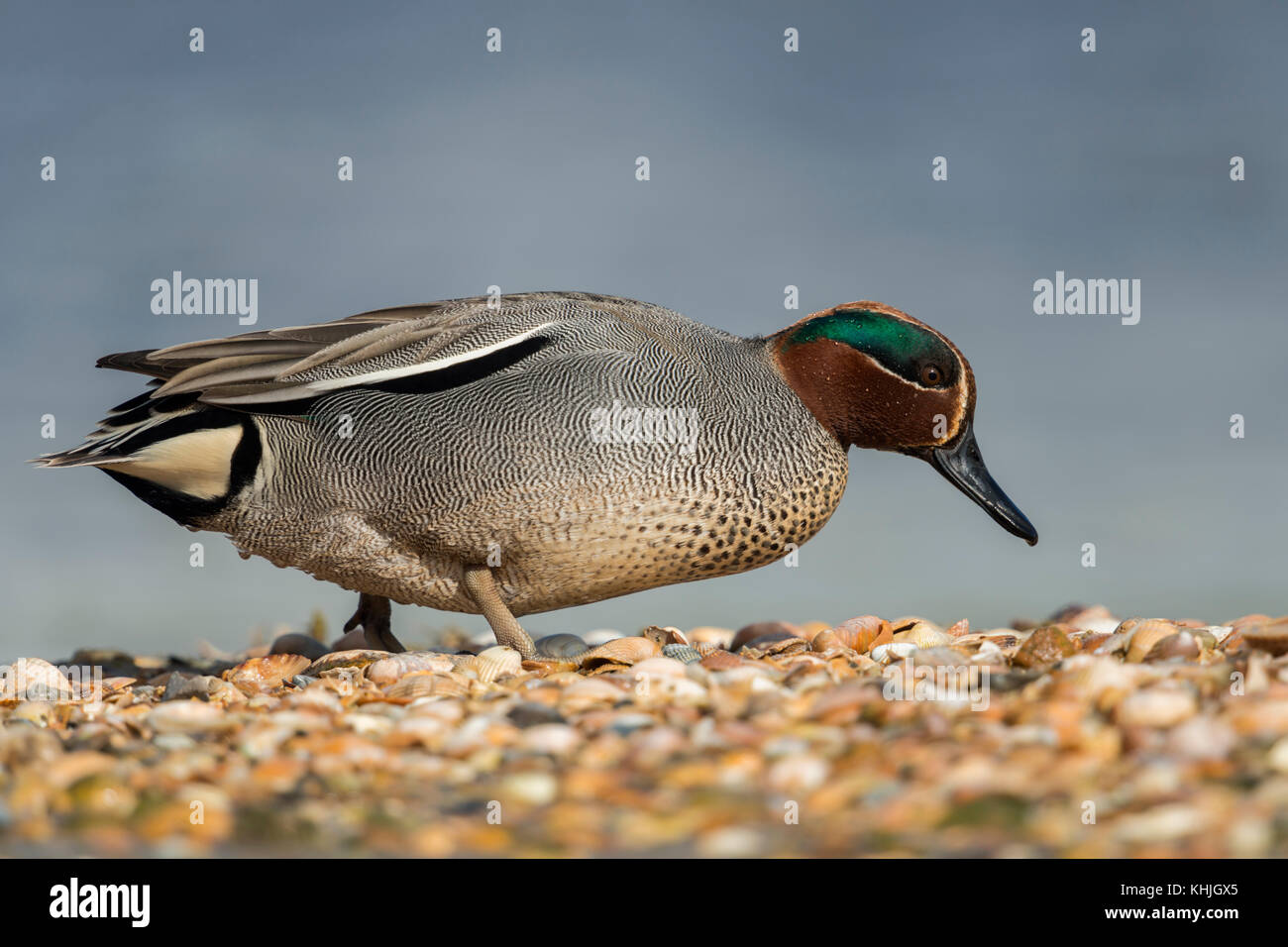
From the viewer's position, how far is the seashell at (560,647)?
206 inches

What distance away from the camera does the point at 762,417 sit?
4945 millimetres

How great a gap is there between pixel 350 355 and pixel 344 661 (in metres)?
1.28

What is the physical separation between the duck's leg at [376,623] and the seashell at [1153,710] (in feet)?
12.0

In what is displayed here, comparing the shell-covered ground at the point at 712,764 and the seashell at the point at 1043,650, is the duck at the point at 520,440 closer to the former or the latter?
the shell-covered ground at the point at 712,764

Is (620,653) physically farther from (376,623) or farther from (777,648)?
(376,623)

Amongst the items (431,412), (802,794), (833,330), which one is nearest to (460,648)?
(431,412)

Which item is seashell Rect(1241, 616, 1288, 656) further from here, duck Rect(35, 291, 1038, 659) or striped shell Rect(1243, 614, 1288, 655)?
duck Rect(35, 291, 1038, 659)

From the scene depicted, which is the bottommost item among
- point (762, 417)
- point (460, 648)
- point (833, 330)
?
point (460, 648)

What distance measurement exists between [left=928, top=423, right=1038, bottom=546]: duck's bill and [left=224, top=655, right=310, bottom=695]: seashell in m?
2.95

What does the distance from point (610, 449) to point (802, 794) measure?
6.92ft

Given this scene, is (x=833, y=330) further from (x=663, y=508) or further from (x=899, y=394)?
(x=663, y=508)

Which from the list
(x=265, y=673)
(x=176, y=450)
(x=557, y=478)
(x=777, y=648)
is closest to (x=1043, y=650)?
(x=777, y=648)

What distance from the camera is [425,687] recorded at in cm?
403

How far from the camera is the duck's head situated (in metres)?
5.11
